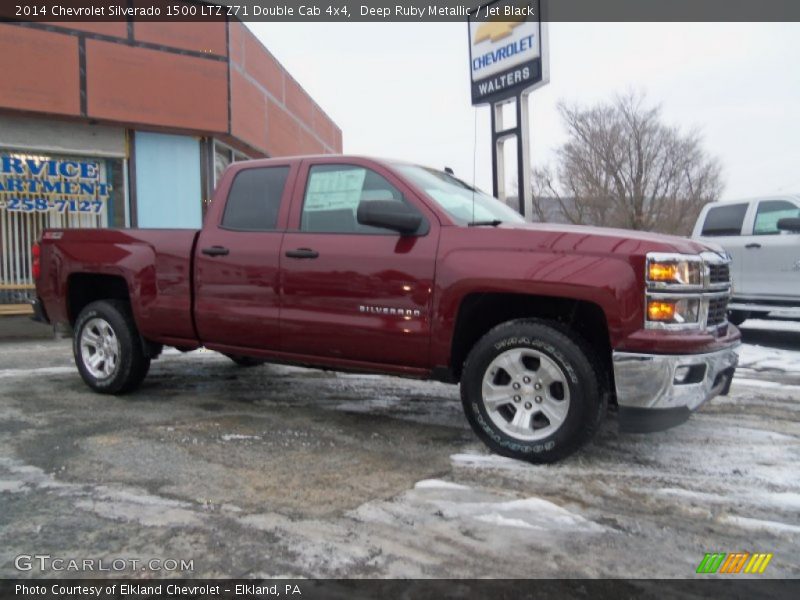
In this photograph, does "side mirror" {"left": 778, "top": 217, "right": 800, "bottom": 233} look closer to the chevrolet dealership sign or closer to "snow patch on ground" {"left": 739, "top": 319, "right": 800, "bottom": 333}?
"snow patch on ground" {"left": 739, "top": 319, "right": 800, "bottom": 333}

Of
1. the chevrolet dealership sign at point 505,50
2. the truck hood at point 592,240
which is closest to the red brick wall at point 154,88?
the chevrolet dealership sign at point 505,50

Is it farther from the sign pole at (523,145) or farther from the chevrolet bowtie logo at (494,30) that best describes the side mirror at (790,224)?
the chevrolet bowtie logo at (494,30)

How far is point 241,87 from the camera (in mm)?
12898

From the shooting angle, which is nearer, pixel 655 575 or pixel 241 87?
pixel 655 575

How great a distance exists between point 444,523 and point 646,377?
134 cm

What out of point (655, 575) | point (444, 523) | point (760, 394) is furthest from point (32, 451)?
point (760, 394)

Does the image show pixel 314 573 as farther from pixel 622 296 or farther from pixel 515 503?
pixel 622 296

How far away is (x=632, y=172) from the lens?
110 ft

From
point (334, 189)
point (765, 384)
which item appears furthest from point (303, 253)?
point (765, 384)

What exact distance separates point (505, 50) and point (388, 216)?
22.7ft

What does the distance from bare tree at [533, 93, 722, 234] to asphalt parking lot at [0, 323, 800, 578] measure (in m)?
30.1

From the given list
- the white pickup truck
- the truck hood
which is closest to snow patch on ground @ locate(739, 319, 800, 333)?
the white pickup truck

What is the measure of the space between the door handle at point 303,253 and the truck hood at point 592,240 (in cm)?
128

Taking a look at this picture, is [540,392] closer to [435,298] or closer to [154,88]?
[435,298]
